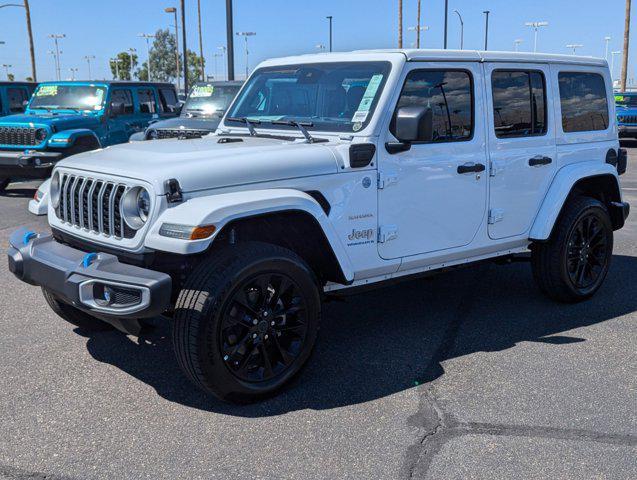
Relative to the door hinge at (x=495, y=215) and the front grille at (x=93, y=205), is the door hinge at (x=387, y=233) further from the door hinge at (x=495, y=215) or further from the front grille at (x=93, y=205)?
the front grille at (x=93, y=205)

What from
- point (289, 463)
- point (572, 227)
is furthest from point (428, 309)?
point (289, 463)

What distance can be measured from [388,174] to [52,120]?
28.8ft

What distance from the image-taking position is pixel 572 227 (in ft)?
18.0

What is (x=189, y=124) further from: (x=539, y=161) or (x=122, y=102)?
(x=539, y=161)

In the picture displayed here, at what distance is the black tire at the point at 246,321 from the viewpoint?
11.8 feet

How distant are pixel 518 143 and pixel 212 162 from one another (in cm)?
242

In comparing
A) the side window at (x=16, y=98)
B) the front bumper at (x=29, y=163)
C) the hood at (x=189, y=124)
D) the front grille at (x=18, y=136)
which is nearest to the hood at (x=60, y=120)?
the front grille at (x=18, y=136)

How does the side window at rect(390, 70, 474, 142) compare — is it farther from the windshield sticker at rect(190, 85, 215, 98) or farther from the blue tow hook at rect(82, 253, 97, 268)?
the windshield sticker at rect(190, 85, 215, 98)

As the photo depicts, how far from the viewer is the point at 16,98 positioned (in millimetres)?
14406

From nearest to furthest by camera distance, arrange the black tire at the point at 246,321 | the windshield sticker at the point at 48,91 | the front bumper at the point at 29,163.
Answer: the black tire at the point at 246,321 < the front bumper at the point at 29,163 < the windshield sticker at the point at 48,91

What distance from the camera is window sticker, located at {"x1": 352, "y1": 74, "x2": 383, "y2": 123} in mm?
4377

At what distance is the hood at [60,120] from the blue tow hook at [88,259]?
8.56 metres

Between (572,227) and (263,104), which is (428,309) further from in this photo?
(263,104)

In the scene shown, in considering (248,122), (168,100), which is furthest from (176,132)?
(248,122)
